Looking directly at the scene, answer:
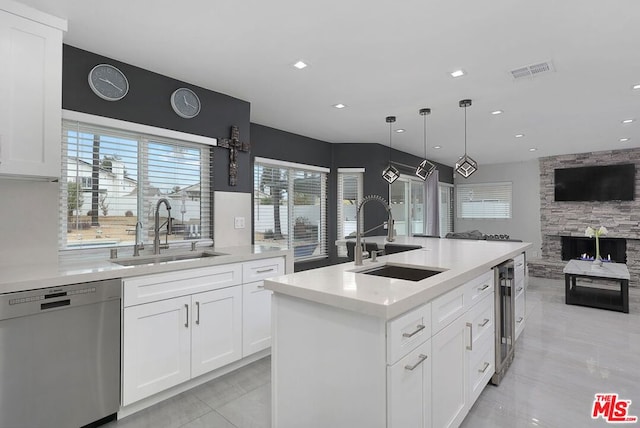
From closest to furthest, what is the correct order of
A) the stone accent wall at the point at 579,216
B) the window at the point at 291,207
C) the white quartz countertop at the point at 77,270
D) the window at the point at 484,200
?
the white quartz countertop at the point at 77,270
the window at the point at 291,207
the stone accent wall at the point at 579,216
the window at the point at 484,200

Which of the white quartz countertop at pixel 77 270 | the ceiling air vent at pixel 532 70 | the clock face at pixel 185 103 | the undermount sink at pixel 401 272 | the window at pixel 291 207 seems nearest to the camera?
the white quartz countertop at pixel 77 270

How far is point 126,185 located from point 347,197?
12.0 ft

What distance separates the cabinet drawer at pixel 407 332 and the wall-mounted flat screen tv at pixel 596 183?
7354mm

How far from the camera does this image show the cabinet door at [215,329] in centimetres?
236

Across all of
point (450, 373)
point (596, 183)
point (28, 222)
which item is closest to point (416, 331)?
point (450, 373)

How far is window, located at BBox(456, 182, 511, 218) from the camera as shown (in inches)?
320

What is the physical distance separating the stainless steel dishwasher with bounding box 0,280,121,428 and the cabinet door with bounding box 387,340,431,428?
1686 mm

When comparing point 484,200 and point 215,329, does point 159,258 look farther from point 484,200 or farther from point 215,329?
point 484,200

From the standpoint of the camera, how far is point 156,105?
279 cm

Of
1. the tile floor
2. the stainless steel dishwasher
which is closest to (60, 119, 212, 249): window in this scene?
the stainless steel dishwasher

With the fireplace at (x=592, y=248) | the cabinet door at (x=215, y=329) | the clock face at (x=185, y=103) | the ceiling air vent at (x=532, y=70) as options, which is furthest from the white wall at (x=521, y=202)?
the clock face at (x=185, y=103)

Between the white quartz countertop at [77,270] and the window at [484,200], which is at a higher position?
the window at [484,200]

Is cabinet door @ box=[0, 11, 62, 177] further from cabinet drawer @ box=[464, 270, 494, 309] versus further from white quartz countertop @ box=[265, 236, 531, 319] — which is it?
cabinet drawer @ box=[464, 270, 494, 309]

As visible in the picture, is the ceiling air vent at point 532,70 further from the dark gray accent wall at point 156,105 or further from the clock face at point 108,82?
the clock face at point 108,82
